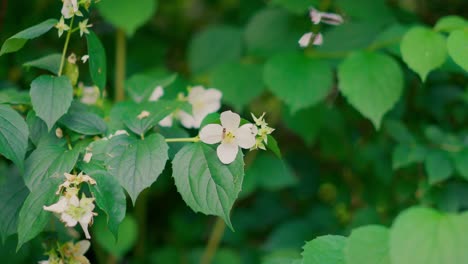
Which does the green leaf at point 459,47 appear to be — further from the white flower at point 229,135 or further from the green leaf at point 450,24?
the white flower at point 229,135

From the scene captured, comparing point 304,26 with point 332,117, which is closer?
point 304,26

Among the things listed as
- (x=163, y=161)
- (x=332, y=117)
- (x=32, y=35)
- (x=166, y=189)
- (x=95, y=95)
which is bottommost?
(x=166, y=189)

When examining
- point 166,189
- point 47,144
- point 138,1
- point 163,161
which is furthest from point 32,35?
point 166,189

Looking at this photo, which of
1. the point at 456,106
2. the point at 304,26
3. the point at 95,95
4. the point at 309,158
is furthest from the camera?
the point at 309,158

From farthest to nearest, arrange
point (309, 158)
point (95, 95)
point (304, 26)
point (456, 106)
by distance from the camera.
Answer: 1. point (309, 158)
2. point (456, 106)
3. point (304, 26)
4. point (95, 95)

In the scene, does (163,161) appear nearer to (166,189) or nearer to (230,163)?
(230,163)

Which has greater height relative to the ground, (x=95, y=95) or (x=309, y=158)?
(x=95, y=95)

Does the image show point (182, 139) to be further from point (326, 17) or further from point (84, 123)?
point (326, 17)
